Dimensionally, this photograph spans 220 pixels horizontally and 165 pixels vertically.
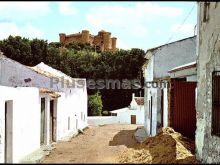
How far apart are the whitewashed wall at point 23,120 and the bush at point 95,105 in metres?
32.0

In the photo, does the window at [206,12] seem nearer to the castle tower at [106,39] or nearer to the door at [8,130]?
the door at [8,130]

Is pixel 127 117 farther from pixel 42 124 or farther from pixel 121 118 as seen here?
pixel 42 124

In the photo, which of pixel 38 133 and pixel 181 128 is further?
pixel 38 133

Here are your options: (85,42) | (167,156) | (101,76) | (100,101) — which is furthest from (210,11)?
(85,42)

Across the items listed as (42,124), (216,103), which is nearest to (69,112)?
(42,124)

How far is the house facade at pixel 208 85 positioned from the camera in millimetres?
10555

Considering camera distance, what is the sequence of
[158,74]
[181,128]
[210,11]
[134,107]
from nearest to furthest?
[210,11], [181,128], [158,74], [134,107]

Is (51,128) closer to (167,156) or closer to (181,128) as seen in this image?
(181,128)

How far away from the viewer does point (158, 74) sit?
78.3 ft

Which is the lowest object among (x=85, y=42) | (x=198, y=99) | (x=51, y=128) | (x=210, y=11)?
(x=51, y=128)

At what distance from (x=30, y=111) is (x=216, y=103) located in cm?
868

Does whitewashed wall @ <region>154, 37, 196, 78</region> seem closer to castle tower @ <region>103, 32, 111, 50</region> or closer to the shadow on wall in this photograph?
the shadow on wall

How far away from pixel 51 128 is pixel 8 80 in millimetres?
3843

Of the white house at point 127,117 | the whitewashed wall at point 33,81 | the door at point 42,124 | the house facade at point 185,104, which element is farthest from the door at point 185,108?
the white house at point 127,117
